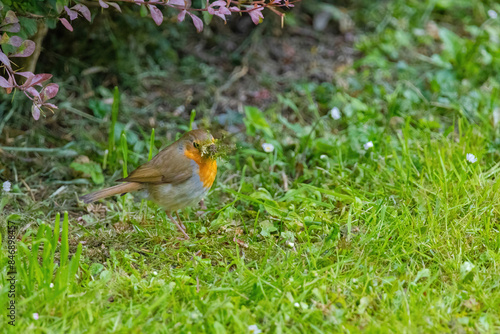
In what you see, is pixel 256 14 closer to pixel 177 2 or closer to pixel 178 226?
pixel 177 2

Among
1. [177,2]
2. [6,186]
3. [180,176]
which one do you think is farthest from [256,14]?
[6,186]

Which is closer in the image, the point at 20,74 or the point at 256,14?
the point at 20,74

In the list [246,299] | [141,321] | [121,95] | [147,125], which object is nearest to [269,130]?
[147,125]

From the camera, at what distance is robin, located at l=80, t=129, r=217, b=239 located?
3.47 metres

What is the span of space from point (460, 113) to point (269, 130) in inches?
60.7

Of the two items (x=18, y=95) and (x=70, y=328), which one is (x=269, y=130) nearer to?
(x=18, y=95)

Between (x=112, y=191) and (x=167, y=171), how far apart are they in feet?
1.08

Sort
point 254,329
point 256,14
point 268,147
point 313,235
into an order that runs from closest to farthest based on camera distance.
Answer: point 254,329 < point 256,14 < point 313,235 < point 268,147

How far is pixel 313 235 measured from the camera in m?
3.51

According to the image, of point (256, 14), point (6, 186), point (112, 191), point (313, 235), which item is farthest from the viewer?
point (6, 186)

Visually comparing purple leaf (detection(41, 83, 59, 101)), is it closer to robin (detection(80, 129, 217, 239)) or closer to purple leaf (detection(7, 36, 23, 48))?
purple leaf (detection(7, 36, 23, 48))

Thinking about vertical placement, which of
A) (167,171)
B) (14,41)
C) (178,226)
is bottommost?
(178,226)

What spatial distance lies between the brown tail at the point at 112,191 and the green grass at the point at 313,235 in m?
0.24

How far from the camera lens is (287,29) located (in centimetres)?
605
